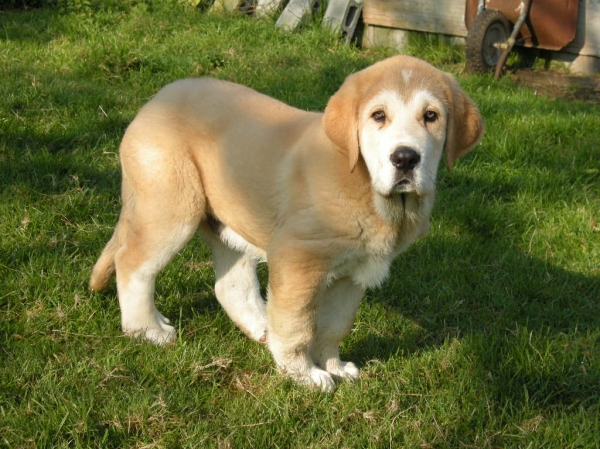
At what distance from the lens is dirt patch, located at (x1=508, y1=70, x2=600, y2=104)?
8.27 meters

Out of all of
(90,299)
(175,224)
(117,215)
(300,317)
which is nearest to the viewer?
(300,317)

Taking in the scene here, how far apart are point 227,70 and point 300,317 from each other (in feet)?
16.2

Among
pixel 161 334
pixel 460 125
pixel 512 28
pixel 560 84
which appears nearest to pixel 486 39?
pixel 512 28

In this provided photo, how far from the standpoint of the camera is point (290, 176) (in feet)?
12.3

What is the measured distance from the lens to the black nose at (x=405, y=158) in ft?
10.6

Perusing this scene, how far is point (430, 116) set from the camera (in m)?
3.46

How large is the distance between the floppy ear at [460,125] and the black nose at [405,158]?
351mm

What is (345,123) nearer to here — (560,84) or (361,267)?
(361,267)

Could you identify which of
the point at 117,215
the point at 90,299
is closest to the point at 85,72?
the point at 117,215

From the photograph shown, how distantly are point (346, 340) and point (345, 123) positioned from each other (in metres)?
1.43

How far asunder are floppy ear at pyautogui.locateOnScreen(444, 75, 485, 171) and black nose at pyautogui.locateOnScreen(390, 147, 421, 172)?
351 mm

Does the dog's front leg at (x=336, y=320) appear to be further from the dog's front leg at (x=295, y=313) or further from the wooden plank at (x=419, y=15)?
the wooden plank at (x=419, y=15)

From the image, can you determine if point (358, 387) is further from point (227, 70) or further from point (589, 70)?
point (589, 70)

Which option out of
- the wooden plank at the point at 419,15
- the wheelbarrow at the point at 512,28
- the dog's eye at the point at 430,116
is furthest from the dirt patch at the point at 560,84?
the dog's eye at the point at 430,116
